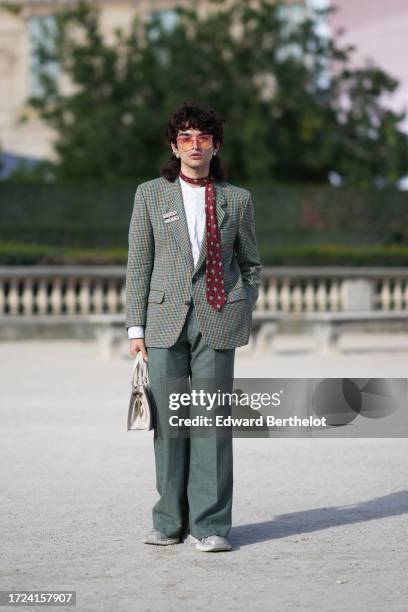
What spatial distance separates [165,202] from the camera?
6.11m

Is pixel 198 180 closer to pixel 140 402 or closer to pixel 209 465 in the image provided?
pixel 140 402

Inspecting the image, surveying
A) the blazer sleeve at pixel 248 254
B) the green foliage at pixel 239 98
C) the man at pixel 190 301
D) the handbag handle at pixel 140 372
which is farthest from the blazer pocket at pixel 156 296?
the green foliage at pixel 239 98

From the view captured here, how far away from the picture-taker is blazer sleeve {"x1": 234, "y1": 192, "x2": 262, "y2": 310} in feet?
20.2

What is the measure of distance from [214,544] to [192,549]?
0.50ft

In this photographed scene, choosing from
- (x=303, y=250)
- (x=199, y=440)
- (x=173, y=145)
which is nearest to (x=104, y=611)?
(x=199, y=440)

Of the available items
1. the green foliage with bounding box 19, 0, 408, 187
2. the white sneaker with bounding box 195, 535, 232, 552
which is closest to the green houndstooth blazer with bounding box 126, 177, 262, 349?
the white sneaker with bounding box 195, 535, 232, 552

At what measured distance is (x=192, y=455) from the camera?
6.04 m

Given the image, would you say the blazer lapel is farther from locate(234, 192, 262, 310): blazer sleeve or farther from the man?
locate(234, 192, 262, 310): blazer sleeve

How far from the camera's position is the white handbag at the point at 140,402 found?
591 cm

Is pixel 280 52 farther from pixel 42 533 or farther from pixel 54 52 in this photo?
pixel 42 533

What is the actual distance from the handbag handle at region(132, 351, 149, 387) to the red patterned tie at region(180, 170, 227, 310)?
0.41m

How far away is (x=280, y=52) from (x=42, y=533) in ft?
97.4

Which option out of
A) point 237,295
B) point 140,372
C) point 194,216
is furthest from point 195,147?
point 140,372

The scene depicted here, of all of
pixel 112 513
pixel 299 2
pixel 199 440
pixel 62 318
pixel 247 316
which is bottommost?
pixel 62 318
